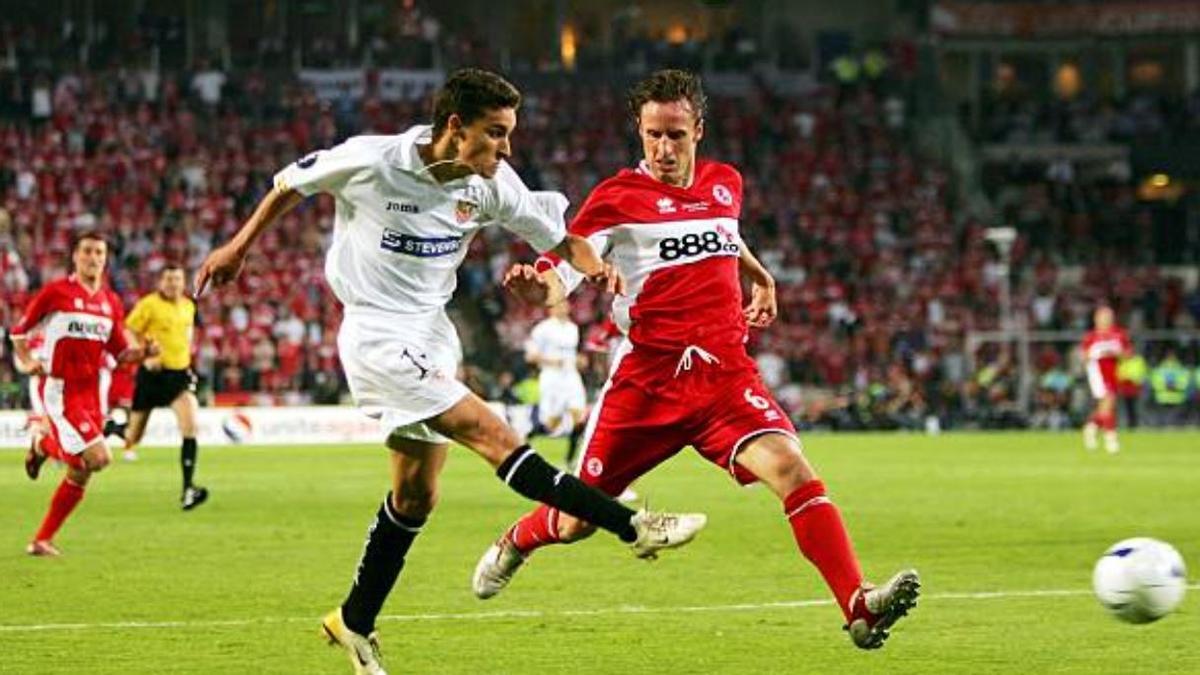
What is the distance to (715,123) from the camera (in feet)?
164

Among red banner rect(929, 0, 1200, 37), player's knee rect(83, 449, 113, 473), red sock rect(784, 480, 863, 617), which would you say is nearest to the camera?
red sock rect(784, 480, 863, 617)

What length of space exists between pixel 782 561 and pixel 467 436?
671cm

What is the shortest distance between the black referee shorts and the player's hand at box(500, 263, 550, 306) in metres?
13.3

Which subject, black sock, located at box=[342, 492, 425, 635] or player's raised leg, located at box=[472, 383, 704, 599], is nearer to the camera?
black sock, located at box=[342, 492, 425, 635]

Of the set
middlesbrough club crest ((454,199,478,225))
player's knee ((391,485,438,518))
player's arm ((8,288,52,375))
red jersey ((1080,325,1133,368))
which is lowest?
red jersey ((1080,325,1133,368))

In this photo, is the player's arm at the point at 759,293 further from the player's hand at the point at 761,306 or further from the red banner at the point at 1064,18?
the red banner at the point at 1064,18

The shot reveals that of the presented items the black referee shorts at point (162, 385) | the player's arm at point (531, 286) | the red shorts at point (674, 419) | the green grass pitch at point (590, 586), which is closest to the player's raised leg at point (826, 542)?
the red shorts at point (674, 419)

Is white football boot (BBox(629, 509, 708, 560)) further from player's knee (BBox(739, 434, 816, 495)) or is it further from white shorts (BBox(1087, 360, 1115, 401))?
white shorts (BBox(1087, 360, 1115, 401))

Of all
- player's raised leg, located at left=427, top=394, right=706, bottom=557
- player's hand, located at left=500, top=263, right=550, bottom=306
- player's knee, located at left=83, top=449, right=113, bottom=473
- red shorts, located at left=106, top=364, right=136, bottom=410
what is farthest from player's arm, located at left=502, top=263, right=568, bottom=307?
red shorts, located at left=106, top=364, right=136, bottom=410

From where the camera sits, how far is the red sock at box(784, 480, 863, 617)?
9.38 m

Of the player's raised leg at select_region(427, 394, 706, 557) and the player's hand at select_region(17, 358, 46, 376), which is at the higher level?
the player's raised leg at select_region(427, 394, 706, 557)

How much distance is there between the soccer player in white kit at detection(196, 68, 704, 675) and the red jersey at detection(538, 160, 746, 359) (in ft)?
3.09

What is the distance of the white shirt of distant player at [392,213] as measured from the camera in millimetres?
9188

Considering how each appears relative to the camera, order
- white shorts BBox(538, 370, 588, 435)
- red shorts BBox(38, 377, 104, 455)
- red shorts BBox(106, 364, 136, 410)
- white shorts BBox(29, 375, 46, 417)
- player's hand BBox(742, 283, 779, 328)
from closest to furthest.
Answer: player's hand BBox(742, 283, 779, 328) → red shorts BBox(38, 377, 104, 455) → white shorts BBox(29, 375, 46, 417) → white shorts BBox(538, 370, 588, 435) → red shorts BBox(106, 364, 136, 410)
